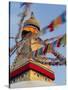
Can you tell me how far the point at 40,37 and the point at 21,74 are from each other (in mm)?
406

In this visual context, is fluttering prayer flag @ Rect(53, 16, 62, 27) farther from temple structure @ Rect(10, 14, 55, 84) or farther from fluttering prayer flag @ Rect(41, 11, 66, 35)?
temple structure @ Rect(10, 14, 55, 84)

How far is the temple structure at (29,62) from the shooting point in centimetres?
241

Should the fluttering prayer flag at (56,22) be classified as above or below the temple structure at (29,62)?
above

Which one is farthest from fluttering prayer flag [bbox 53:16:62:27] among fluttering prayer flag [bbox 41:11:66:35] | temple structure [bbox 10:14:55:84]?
temple structure [bbox 10:14:55:84]

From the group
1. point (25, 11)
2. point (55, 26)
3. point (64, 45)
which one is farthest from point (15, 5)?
point (64, 45)

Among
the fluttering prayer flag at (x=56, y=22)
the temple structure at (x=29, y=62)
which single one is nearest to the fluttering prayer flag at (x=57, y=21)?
the fluttering prayer flag at (x=56, y=22)

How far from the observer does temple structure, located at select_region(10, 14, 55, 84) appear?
2.41 metres

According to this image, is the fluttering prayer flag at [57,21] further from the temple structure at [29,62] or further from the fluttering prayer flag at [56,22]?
the temple structure at [29,62]

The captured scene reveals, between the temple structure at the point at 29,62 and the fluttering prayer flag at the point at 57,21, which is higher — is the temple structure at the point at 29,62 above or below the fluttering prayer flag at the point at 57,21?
below

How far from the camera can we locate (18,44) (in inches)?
95.1

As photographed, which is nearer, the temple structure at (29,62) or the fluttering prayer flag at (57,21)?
the temple structure at (29,62)

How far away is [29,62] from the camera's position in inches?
95.7

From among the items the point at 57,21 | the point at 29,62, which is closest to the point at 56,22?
the point at 57,21

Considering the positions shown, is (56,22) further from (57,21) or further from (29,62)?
(29,62)
